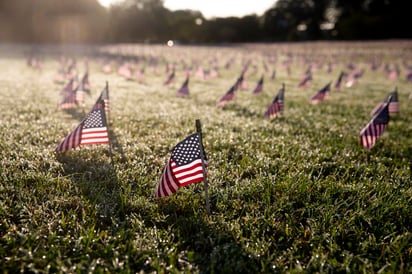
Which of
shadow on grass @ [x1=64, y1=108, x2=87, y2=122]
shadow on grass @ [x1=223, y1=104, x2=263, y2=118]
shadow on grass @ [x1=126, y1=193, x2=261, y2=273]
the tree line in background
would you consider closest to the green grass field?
shadow on grass @ [x1=126, y1=193, x2=261, y2=273]

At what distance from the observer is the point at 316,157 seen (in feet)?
18.9

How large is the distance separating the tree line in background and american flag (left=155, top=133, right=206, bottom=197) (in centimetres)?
6013

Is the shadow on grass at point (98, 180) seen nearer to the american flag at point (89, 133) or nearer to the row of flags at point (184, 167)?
the american flag at point (89, 133)

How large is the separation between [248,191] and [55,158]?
8.93ft

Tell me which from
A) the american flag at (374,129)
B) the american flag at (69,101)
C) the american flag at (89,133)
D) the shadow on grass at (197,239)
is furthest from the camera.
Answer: the american flag at (69,101)

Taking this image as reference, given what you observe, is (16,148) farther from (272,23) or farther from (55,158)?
(272,23)

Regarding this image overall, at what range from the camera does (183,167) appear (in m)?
3.71

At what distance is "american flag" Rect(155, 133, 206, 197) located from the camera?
367 cm

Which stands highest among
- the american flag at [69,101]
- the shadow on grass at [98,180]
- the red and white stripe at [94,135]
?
the american flag at [69,101]

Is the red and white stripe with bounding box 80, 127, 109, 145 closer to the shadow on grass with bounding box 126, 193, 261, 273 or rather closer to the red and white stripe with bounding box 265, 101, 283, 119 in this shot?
the shadow on grass with bounding box 126, 193, 261, 273

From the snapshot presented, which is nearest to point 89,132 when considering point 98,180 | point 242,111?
point 98,180

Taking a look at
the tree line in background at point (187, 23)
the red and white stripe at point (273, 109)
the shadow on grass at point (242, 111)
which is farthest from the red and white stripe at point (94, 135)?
the tree line in background at point (187, 23)

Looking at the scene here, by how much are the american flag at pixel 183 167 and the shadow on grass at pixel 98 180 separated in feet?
1.73

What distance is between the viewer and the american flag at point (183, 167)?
367cm
